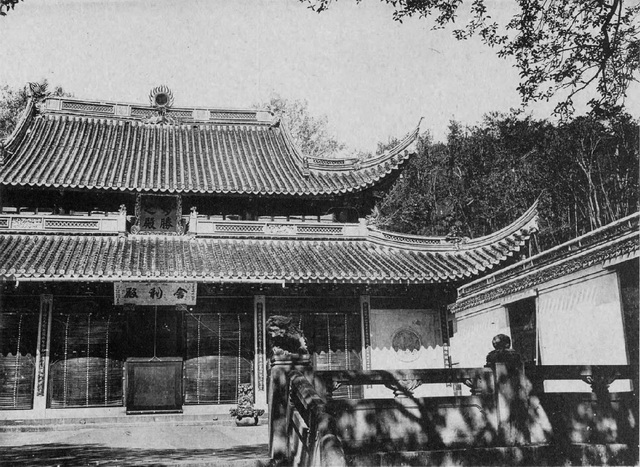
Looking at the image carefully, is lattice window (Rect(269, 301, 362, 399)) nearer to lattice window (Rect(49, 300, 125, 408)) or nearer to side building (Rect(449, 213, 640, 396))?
lattice window (Rect(49, 300, 125, 408))

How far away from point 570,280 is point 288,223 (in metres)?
7.85

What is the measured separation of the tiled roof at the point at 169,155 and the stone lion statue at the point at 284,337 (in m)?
7.98

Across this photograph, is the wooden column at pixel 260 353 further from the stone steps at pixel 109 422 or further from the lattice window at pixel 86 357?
the lattice window at pixel 86 357

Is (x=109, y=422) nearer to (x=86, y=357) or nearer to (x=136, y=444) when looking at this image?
(x=86, y=357)

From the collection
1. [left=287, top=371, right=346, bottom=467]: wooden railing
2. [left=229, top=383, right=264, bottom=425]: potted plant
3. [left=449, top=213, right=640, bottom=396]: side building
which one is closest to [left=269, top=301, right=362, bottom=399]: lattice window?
[left=229, top=383, right=264, bottom=425]: potted plant

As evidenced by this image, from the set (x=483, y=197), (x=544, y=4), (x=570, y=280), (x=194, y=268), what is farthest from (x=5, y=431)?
(x=483, y=197)

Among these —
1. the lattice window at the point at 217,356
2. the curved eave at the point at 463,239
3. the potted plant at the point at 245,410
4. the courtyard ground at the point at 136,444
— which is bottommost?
the courtyard ground at the point at 136,444

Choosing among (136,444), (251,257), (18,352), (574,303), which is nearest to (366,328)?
(251,257)

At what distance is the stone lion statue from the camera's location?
791 centimetres

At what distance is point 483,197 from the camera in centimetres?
3234

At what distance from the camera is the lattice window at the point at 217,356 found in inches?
566

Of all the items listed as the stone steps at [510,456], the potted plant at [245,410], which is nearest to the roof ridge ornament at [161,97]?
the potted plant at [245,410]

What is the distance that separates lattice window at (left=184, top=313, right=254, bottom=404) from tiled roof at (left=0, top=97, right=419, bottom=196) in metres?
3.22

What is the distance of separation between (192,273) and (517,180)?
72.4ft
